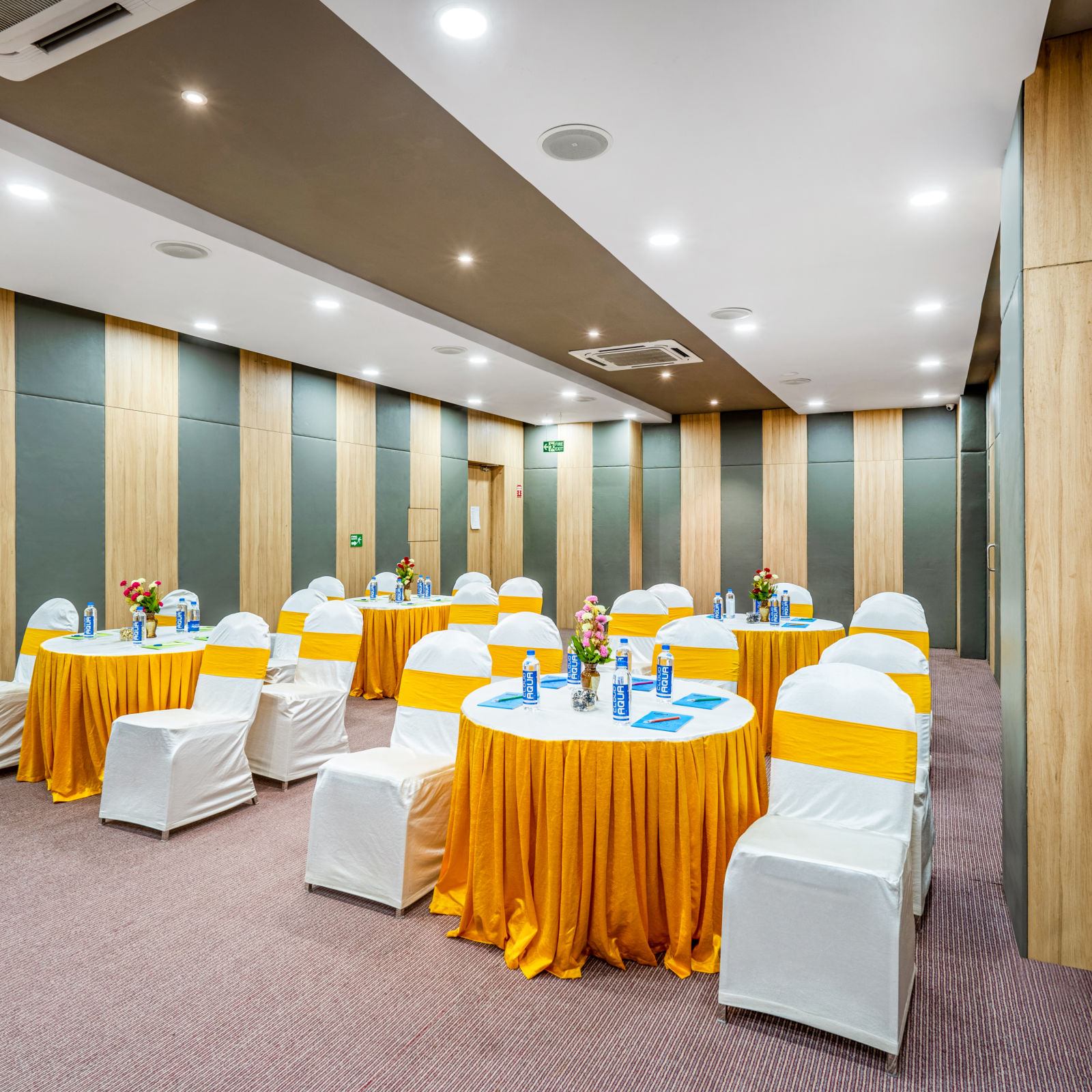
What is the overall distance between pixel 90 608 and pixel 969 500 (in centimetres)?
944

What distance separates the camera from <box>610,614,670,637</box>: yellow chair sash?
6305 millimetres

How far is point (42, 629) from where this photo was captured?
538cm

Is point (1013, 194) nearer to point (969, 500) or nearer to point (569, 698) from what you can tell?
point (569, 698)

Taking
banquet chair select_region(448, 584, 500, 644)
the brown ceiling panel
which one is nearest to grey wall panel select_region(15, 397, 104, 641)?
the brown ceiling panel

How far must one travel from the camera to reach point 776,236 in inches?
177

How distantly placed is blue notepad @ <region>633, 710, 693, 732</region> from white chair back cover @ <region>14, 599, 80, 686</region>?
4.54m

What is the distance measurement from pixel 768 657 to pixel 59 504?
5735 mm

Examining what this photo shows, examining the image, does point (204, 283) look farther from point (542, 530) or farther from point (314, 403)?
point (542, 530)

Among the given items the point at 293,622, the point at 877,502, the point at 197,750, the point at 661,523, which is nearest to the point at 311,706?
the point at 197,750

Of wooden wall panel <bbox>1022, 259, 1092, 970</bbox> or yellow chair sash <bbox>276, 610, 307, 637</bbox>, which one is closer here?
wooden wall panel <bbox>1022, 259, 1092, 970</bbox>

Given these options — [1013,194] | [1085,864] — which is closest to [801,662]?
[1085,864]

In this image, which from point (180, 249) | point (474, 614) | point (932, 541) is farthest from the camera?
point (932, 541)

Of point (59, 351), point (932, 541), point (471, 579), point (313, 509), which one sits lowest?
point (471, 579)

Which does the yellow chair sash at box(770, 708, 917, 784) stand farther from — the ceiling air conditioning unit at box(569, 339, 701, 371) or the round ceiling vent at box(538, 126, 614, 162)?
the ceiling air conditioning unit at box(569, 339, 701, 371)
